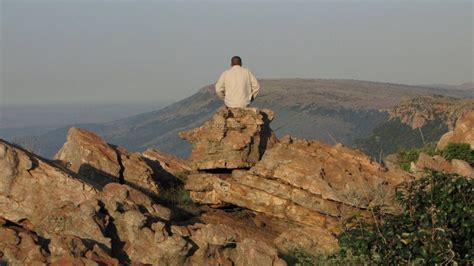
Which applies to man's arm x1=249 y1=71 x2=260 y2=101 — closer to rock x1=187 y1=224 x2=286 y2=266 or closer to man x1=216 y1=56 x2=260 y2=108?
man x1=216 y1=56 x2=260 y2=108

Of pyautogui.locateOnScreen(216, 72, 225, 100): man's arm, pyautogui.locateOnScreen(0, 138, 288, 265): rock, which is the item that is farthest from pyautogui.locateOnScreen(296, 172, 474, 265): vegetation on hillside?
pyautogui.locateOnScreen(216, 72, 225, 100): man's arm

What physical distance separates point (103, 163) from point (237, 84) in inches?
206

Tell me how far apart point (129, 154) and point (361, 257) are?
9.71 m

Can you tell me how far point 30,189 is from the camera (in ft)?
45.6

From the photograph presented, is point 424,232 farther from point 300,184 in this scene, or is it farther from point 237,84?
point 237,84

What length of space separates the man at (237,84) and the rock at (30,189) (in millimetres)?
7297

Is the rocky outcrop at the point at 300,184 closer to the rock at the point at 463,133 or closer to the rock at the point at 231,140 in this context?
the rock at the point at 231,140

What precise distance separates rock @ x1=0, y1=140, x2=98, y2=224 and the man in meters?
7.30

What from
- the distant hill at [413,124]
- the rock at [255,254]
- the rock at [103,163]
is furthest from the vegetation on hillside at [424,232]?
the distant hill at [413,124]

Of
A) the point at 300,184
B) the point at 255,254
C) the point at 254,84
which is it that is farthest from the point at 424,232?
the point at 254,84

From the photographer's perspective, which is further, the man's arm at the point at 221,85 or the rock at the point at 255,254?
the man's arm at the point at 221,85

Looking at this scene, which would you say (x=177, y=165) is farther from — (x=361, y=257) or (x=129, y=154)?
(x=361, y=257)

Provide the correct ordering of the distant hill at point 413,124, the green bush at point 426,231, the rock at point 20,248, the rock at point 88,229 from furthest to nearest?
the distant hill at point 413,124
the green bush at point 426,231
the rock at point 88,229
the rock at point 20,248

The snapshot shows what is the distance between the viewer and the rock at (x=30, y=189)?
13680 millimetres
